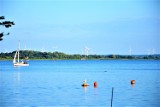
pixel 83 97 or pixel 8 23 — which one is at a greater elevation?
pixel 8 23

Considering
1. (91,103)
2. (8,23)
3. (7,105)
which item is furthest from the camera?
(91,103)

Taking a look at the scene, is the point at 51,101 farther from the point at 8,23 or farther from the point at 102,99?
the point at 8,23

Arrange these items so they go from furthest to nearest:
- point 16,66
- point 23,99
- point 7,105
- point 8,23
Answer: point 16,66, point 23,99, point 7,105, point 8,23

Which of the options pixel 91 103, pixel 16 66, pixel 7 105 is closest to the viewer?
pixel 7 105

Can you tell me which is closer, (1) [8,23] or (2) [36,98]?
(1) [8,23]

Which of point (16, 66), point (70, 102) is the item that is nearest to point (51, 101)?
point (70, 102)

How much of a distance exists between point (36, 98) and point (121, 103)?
8.77m

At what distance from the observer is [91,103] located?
4241cm

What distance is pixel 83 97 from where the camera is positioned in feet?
158

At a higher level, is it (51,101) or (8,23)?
(8,23)

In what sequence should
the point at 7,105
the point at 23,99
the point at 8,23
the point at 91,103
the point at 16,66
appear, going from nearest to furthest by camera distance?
the point at 8,23
the point at 7,105
the point at 91,103
the point at 23,99
the point at 16,66

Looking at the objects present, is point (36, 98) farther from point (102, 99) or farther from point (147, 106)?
point (147, 106)

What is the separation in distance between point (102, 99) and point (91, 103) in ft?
11.9

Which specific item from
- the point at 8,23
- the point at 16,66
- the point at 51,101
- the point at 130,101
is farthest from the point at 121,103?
the point at 16,66
